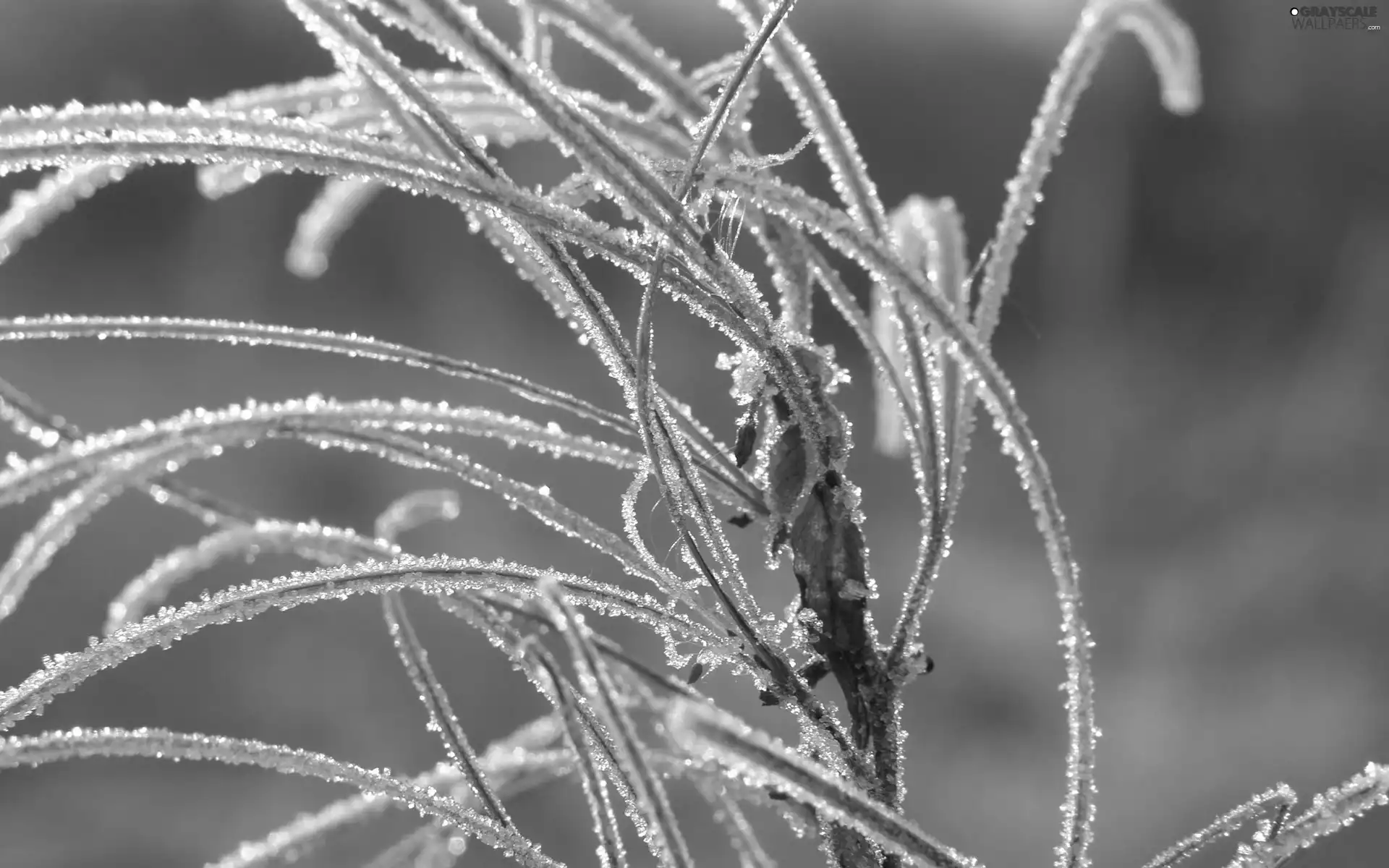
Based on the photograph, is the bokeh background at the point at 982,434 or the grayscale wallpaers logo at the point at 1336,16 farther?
the bokeh background at the point at 982,434

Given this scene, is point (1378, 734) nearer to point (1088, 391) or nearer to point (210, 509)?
point (1088, 391)

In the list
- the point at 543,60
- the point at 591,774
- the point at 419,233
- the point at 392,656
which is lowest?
the point at 591,774

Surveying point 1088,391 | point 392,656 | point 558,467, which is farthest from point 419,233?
point 1088,391

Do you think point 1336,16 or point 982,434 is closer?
point 1336,16
